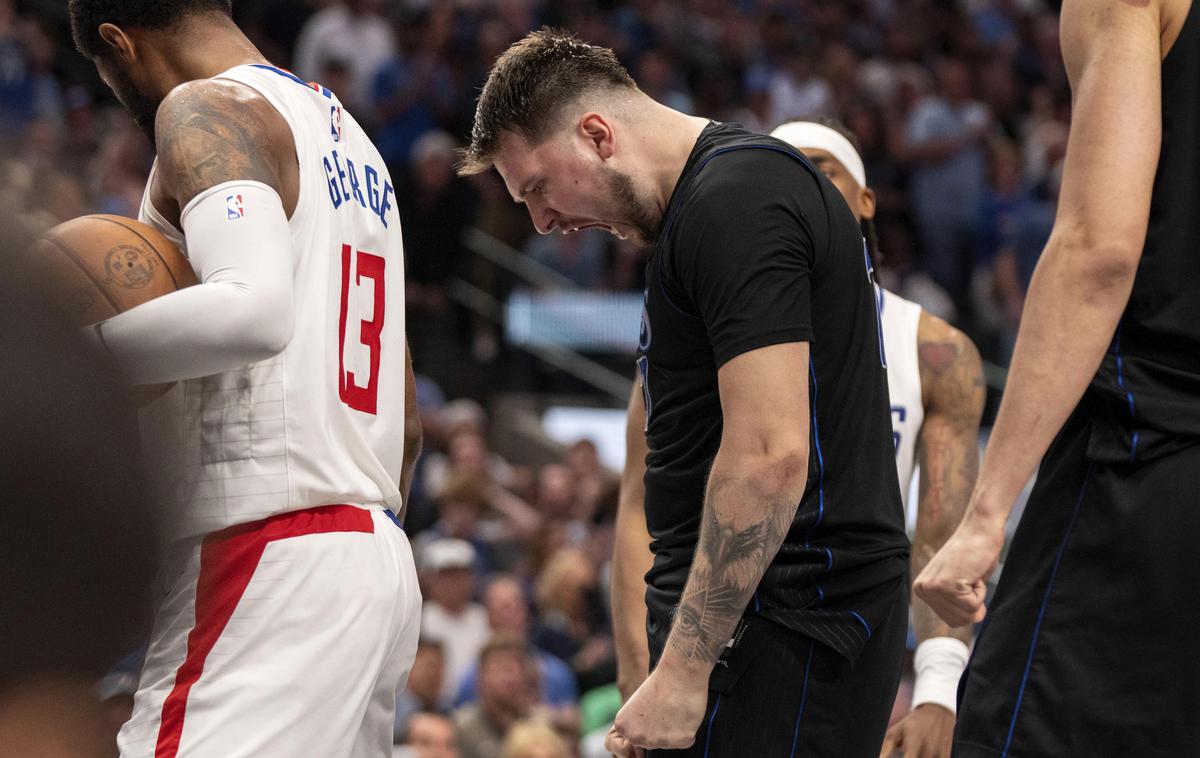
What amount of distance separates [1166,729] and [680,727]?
0.90 meters

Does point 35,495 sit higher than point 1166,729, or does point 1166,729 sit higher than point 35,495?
point 35,495

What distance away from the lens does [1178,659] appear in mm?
2479

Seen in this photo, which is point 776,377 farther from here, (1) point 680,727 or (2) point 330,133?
(2) point 330,133

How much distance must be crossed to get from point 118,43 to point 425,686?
227 inches

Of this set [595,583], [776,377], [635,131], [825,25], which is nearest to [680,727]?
[776,377]

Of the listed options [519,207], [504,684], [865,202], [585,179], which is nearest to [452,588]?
[504,684]

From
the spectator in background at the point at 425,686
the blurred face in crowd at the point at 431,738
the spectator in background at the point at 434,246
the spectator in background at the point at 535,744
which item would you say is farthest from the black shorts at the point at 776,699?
the spectator in background at the point at 434,246

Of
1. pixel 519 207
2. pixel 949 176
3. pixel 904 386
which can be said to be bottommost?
pixel 519 207

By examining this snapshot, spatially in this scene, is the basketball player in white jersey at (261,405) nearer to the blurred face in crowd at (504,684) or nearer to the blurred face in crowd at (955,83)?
the blurred face in crowd at (504,684)

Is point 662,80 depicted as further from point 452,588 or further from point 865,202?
point 865,202

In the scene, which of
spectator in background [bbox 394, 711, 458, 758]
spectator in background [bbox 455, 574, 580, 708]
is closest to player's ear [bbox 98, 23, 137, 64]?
spectator in background [bbox 394, 711, 458, 758]

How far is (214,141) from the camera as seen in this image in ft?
9.82

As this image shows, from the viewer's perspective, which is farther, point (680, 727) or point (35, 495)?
point (680, 727)

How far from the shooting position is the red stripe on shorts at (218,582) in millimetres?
2963
